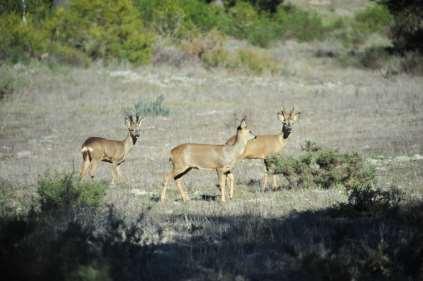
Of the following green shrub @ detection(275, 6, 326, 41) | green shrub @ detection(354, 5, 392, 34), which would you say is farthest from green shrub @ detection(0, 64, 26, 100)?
green shrub @ detection(354, 5, 392, 34)

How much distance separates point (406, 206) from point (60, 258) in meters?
5.99

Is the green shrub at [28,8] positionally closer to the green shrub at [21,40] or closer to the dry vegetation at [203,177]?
the green shrub at [21,40]

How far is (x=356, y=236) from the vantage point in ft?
30.8

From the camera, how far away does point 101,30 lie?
38.3 meters

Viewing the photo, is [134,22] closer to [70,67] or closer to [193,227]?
[70,67]

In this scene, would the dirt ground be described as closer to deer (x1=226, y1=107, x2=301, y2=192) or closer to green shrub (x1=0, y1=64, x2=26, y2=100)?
green shrub (x1=0, y1=64, x2=26, y2=100)

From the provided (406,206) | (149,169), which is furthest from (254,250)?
(149,169)

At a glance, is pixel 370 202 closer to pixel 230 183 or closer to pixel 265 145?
pixel 230 183

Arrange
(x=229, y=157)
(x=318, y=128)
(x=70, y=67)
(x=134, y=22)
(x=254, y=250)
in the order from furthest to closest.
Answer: (x=134, y=22) → (x=70, y=67) → (x=318, y=128) → (x=229, y=157) → (x=254, y=250)

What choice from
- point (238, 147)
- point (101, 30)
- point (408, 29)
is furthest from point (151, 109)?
point (408, 29)

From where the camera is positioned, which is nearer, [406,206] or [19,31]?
[406,206]

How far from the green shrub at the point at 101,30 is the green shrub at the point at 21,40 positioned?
1.18 m

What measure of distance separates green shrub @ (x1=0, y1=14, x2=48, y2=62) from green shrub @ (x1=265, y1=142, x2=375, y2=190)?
24.1 m

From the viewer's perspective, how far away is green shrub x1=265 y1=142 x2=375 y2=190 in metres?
14.5
